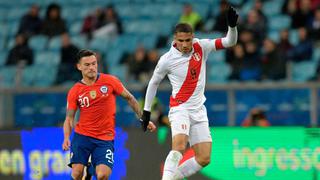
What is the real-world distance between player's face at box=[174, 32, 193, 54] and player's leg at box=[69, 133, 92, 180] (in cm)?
159

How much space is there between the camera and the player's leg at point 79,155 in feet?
35.7

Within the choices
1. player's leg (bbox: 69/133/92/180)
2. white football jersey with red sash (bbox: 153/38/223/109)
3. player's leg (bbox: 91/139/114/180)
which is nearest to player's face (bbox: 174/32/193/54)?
white football jersey with red sash (bbox: 153/38/223/109)

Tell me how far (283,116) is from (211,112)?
46.8 inches

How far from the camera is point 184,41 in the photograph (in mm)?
10539

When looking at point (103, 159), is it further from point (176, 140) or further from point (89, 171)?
point (176, 140)

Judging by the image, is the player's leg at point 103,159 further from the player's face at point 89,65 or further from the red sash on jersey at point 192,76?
the red sash on jersey at point 192,76

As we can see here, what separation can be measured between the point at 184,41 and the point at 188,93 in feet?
2.13

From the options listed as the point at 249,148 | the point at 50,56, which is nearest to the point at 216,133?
the point at 249,148

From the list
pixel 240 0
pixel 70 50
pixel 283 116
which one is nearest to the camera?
pixel 283 116

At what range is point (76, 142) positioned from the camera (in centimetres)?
→ 1097

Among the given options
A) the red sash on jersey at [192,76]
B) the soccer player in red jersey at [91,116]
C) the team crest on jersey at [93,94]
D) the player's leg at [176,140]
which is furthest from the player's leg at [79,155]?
the red sash on jersey at [192,76]

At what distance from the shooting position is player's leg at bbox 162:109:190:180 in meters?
10.5

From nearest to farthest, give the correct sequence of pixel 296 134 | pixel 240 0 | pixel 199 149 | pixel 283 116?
pixel 199 149
pixel 296 134
pixel 283 116
pixel 240 0

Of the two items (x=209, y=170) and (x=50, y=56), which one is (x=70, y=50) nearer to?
(x=50, y=56)
